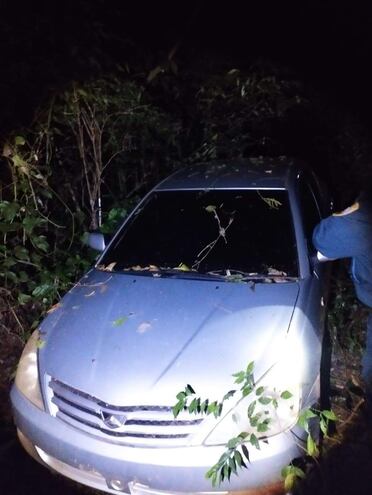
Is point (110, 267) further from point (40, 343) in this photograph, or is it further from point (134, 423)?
point (134, 423)

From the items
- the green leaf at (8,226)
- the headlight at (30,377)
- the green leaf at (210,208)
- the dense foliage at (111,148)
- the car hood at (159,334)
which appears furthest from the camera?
the dense foliage at (111,148)

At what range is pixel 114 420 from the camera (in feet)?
7.25

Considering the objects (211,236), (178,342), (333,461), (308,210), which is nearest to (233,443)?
(178,342)

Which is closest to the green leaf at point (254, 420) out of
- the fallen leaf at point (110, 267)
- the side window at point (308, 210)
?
the side window at point (308, 210)

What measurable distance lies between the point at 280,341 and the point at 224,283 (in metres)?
0.61

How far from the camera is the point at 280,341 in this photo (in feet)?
7.96

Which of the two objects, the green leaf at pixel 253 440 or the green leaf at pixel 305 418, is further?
the green leaf at pixel 305 418

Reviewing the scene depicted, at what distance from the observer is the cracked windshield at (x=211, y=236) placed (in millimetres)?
3080

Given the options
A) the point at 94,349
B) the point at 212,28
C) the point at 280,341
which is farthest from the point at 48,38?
the point at 212,28

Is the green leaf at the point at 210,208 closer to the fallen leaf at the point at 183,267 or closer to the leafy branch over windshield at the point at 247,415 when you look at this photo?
the fallen leaf at the point at 183,267

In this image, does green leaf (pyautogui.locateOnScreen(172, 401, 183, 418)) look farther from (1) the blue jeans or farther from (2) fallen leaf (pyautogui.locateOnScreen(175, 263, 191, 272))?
(1) the blue jeans

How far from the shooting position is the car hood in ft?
7.51

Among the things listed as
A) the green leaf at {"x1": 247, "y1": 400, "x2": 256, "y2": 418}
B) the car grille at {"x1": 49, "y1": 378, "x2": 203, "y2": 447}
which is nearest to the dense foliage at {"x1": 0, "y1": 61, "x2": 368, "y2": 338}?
the car grille at {"x1": 49, "y1": 378, "x2": 203, "y2": 447}

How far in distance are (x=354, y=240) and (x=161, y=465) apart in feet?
5.03
